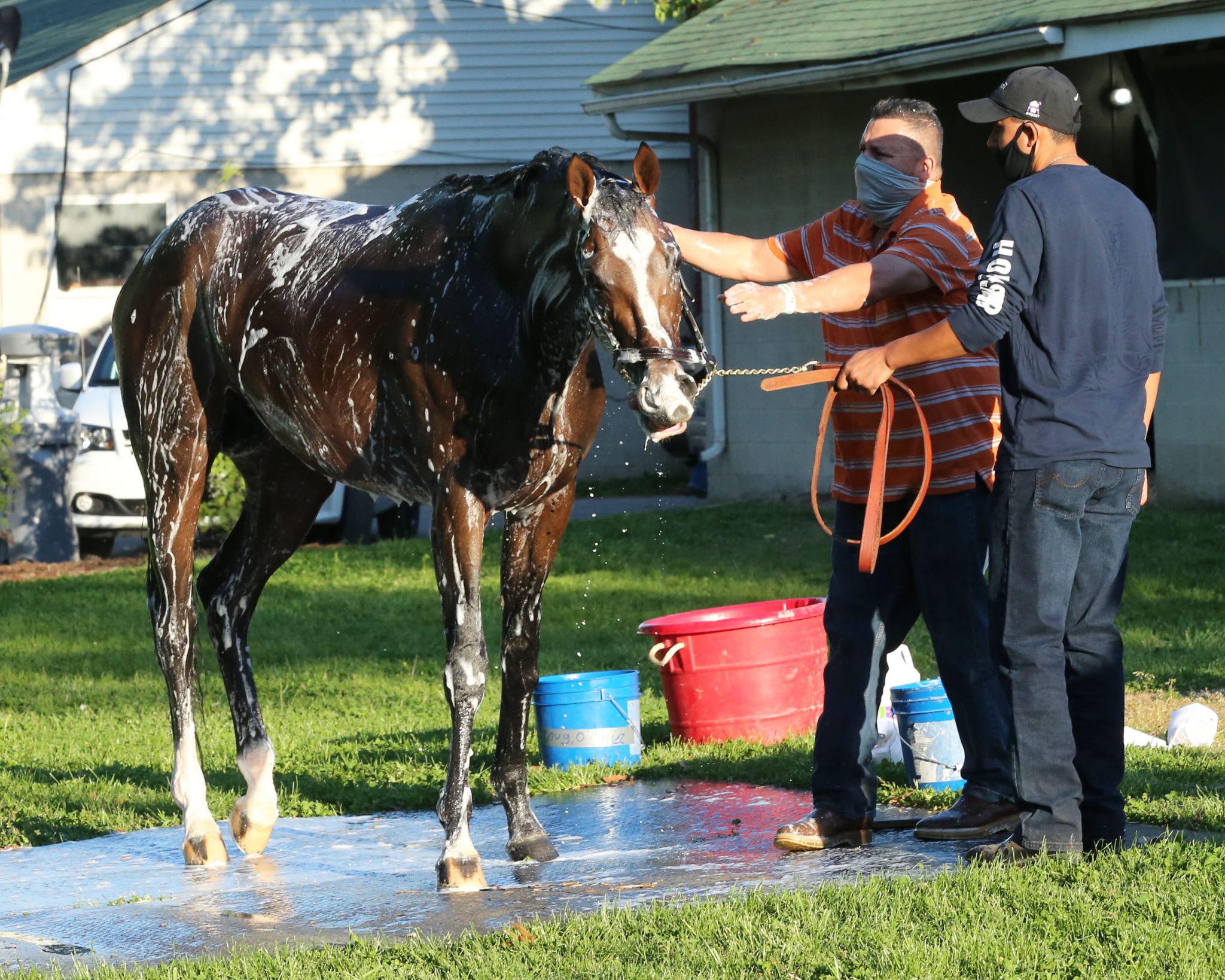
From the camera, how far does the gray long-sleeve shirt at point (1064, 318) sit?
5.02 metres

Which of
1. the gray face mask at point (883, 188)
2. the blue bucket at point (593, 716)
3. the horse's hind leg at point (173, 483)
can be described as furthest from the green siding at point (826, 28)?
the horse's hind leg at point (173, 483)

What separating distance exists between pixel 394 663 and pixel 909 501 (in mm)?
5675

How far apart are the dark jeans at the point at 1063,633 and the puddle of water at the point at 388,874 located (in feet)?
1.51

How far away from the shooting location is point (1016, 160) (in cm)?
524

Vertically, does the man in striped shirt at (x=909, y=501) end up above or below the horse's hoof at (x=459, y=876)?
above

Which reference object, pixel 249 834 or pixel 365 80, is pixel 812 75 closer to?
pixel 365 80

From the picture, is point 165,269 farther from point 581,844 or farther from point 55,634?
point 55,634

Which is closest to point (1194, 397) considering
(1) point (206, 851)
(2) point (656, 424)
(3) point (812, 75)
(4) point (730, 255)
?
(3) point (812, 75)

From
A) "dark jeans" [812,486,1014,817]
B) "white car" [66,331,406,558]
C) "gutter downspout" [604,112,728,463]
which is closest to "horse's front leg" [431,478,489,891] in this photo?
"dark jeans" [812,486,1014,817]

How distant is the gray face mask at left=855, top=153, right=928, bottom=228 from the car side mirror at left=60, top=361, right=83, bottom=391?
11.0 meters

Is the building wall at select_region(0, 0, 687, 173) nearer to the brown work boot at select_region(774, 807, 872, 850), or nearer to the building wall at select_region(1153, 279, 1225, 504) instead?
the building wall at select_region(1153, 279, 1225, 504)

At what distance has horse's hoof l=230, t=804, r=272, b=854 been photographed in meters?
6.17

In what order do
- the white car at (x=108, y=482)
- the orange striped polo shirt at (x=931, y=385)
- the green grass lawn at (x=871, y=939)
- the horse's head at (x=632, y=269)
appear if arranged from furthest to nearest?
1. the white car at (x=108, y=482)
2. the orange striped polo shirt at (x=931, y=385)
3. the horse's head at (x=632, y=269)
4. the green grass lawn at (x=871, y=939)

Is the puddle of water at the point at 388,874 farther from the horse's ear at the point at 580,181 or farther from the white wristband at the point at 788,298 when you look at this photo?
the horse's ear at the point at 580,181
